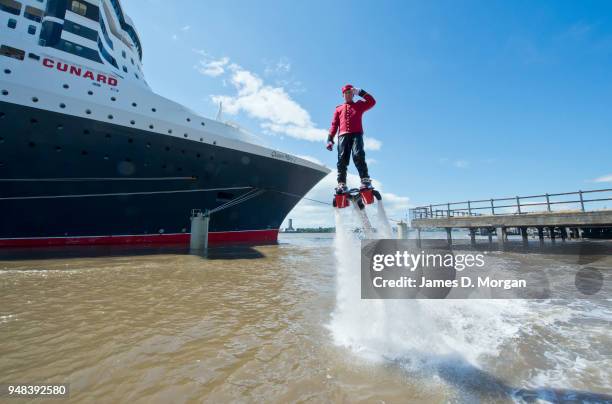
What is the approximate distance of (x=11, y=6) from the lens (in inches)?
596

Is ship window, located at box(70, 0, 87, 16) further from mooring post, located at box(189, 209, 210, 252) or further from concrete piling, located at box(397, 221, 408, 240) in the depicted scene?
concrete piling, located at box(397, 221, 408, 240)

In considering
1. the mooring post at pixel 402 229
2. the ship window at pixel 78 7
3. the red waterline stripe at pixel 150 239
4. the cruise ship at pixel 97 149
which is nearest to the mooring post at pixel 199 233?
the cruise ship at pixel 97 149

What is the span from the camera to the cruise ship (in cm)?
1287

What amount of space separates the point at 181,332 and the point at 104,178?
1478cm

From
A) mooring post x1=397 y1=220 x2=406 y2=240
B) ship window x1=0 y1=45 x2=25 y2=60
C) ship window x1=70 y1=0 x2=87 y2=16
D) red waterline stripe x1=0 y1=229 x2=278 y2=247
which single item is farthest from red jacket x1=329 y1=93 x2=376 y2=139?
ship window x1=70 y1=0 x2=87 y2=16

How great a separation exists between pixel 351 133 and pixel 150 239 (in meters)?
17.1

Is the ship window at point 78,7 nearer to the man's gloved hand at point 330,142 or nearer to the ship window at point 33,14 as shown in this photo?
the ship window at point 33,14

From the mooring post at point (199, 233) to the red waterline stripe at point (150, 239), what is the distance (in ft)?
6.85

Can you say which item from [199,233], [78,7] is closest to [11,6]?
[78,7]

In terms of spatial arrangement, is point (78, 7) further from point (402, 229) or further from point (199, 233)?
point (402, 229)

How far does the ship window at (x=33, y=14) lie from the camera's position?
1557 cm

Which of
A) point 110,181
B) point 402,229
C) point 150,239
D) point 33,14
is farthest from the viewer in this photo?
point 402,229

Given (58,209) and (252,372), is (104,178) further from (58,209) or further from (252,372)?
(252,372)

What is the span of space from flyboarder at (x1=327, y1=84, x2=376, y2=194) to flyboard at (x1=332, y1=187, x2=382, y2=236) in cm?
7
